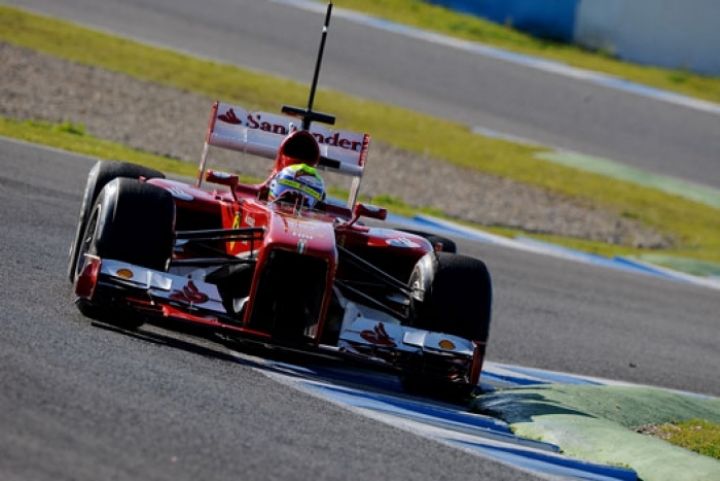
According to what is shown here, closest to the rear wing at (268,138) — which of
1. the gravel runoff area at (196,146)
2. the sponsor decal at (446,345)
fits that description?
the sponsor decal at (446,345)

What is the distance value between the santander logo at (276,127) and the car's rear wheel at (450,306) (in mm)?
1895

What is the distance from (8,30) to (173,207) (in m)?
14.7

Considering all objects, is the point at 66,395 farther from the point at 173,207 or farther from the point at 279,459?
the point at 173,207

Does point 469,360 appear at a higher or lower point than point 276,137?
lower

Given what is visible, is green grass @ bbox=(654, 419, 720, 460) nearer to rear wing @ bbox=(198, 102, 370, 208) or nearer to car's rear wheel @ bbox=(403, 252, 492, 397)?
car's rear wheel @ bbox=(403, 252, 492, 397)

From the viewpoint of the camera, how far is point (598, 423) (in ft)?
26.7

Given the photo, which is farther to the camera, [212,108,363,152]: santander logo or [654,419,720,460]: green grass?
[212,108,363,152]: santander logo

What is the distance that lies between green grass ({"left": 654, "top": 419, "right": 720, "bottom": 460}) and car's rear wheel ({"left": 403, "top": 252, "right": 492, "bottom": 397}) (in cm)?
126

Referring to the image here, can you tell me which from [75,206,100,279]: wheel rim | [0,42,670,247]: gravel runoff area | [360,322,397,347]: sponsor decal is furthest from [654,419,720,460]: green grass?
[0,42,670,247]: gravel runoff area

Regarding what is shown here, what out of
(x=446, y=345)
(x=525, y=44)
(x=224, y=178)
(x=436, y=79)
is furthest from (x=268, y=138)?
(x=525, y=44)

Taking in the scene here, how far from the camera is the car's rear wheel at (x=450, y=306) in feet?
28.3

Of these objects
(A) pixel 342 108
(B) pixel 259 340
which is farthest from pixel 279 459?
(A) pixel 342 108

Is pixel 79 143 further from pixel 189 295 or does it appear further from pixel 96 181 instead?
pixel 189 295

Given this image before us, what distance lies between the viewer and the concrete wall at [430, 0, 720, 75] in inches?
1087
